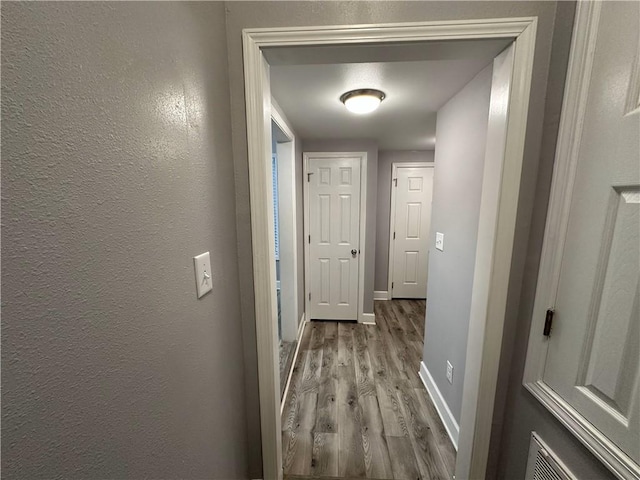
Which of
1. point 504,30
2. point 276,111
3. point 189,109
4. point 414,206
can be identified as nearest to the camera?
point 189,109

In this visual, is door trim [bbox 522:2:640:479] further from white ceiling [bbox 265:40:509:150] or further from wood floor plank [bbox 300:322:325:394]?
wood floor plank [bbox 300:322:325:394]

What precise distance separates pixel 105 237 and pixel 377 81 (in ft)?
5.05

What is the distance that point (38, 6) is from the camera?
1.05 feet

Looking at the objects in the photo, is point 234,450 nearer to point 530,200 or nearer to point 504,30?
point 530,200

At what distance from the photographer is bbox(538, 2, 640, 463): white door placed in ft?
1.97

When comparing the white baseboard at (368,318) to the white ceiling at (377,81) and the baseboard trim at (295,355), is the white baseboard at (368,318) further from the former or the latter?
the white ceiling at (377,81)

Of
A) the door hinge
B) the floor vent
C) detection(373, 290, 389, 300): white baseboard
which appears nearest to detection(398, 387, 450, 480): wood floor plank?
the floor vent

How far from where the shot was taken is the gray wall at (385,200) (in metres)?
3.41

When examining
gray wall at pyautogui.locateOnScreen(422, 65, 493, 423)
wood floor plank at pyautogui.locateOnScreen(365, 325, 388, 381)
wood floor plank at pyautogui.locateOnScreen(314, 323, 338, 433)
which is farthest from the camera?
wood floor plank at pyautogui.locateOnScreen(365, 325, 388, 381)

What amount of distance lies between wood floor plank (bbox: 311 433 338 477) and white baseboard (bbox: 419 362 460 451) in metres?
0.71

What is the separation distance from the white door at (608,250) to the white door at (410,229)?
2855mm

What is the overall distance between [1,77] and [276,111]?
1.58 meters


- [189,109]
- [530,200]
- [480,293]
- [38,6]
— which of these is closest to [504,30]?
[530,200]

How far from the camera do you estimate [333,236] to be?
9.46 feet
